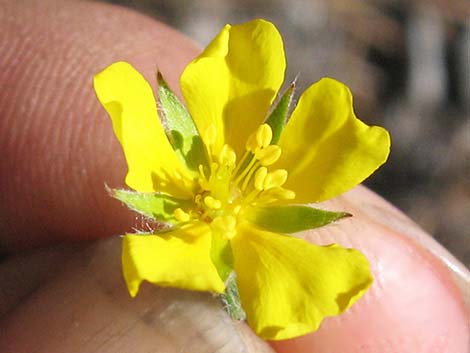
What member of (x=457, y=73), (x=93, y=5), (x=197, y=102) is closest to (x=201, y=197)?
(x=197, y=102)

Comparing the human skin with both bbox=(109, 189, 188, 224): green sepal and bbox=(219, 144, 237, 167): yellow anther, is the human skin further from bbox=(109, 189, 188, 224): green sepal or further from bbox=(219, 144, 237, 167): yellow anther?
bbox=(219, 144, 237, 167): yellow anther

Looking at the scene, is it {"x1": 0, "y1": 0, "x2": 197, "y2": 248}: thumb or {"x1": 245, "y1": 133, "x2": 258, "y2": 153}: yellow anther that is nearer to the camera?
{"x1": 245, "y1": 133, "x2": 258, "y2": 153}: yellow anther

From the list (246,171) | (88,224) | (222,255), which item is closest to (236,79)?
(246,171)

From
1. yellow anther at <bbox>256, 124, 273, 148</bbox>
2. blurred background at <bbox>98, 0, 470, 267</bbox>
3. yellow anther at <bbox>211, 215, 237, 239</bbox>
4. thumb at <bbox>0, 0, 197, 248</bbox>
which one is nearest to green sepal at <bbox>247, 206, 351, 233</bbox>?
yellow anther at <bbox>211, 215, 237, 239</bbox>

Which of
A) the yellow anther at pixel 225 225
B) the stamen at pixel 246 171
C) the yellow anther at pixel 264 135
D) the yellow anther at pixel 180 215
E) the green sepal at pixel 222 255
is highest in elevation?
the yellow anther at pixel 264 135

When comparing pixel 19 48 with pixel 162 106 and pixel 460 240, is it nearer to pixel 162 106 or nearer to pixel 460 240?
pixel 162 106

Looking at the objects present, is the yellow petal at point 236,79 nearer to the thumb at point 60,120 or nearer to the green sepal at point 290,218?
the green sepal at point 290,218

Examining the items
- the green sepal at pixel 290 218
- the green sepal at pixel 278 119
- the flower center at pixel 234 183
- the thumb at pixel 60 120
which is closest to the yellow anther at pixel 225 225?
the flower center at pixel 234 183

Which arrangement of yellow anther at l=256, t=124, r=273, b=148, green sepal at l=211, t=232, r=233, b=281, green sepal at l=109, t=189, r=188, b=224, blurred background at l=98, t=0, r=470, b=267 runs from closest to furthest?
1. green sepal at l=109, t=189, r=188, b=224
2. green sepal at l=211, t=232, r=233, b=281
3. yellow anther at l=256, t=124, r=273, b=148
4. blurred background at l=98, t=0, r=470, b=267
